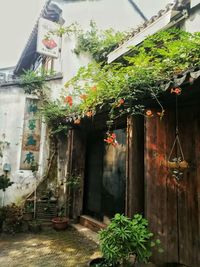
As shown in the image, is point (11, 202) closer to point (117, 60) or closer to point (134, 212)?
point (134, 212)

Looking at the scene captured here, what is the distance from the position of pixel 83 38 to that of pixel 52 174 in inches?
234

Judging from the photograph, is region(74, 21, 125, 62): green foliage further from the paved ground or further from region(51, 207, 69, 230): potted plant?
the paved ground

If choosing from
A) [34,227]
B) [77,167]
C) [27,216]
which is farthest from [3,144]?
[34,227]

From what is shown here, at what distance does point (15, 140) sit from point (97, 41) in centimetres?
525

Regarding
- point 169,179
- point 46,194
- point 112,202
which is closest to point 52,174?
point 46,194

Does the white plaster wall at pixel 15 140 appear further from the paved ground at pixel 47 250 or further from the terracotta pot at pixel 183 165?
the terracotta pot at pixel 183 165

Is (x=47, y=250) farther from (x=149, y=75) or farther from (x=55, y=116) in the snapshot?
(x=149, y=75)

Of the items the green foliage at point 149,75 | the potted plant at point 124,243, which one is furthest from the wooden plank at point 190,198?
the potted plant at point 124,243

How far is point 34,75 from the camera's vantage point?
9.74 metres

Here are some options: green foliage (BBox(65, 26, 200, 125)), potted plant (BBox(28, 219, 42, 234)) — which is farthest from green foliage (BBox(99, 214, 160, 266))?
potted plant (BBox(28, 219, 42, 234))

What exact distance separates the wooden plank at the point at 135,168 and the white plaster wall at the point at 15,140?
15.8ft

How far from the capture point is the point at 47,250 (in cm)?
608

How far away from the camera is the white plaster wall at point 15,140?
29.6 ft

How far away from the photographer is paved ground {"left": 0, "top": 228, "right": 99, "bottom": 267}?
5336mm
